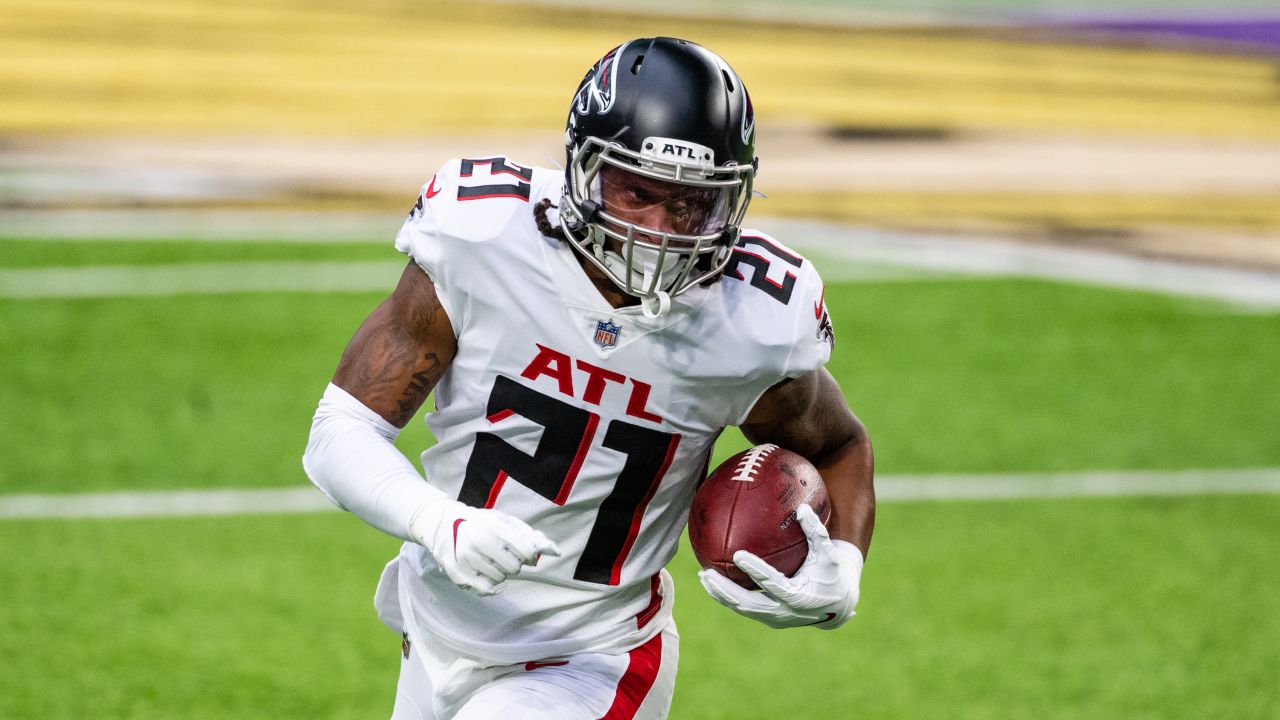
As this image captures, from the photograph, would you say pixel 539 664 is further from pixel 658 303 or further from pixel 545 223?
pixel 545 223

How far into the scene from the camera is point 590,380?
3234 mm

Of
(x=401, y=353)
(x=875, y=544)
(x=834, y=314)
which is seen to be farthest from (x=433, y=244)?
(x=834, y=314)

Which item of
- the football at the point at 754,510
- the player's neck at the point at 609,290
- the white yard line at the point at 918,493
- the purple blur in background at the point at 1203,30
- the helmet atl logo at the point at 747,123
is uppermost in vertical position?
the helmet atl logo at the point at 747,123

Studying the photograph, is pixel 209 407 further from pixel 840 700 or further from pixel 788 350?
pixel 788 350

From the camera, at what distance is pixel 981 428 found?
23.6 ft

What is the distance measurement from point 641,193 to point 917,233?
7093mm

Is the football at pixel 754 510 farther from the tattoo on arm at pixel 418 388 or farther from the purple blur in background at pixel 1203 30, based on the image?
the purple blur in background at pixel 1203 30

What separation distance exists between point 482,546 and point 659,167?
78 cm

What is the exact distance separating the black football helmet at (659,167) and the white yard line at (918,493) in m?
3.49

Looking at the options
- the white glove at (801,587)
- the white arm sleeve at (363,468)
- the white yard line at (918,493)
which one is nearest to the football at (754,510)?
the white glove at (801,587)

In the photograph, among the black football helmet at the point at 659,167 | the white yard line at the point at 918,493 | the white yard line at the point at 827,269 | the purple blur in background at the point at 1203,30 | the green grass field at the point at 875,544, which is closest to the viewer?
the black football helmet at the point at 659,167

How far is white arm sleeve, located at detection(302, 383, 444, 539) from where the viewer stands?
2.99 meters

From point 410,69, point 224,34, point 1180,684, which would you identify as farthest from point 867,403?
point 224,34

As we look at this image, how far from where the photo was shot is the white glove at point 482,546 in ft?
9.27
